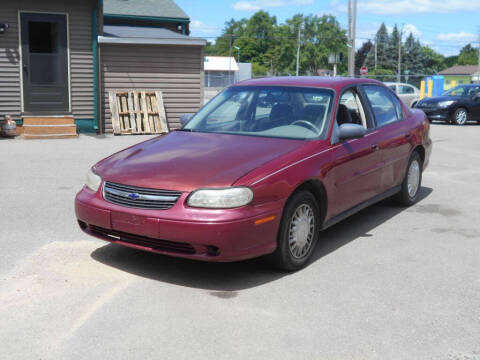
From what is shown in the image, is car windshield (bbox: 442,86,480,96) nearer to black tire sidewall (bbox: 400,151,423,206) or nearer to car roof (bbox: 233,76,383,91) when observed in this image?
black tire sidewall (bbox: 400,151,423,206)

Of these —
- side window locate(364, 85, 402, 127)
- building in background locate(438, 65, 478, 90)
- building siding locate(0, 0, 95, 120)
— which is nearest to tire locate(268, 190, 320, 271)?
side window locate(364, 85, 402, 127)

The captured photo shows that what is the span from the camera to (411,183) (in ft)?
25.2

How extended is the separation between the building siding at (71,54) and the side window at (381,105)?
1122 cm

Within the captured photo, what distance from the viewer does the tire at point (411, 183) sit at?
7480 millimetres

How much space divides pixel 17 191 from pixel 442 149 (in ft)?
31.8

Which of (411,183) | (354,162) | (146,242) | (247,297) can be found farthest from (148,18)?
(247,297)

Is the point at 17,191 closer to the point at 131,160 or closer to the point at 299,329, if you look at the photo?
the point at 131,160

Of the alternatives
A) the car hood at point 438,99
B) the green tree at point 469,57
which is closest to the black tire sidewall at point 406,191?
the car hood at point 438,99

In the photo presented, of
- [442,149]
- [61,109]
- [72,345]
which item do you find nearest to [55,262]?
[72,345]

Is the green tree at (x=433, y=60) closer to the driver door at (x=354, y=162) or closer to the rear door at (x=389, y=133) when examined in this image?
the rear door at (x=389, y=133)

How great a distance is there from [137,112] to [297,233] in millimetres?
12593

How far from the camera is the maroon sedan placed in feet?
→ 14.8

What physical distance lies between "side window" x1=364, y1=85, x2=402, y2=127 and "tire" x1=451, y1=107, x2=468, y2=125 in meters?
16.0

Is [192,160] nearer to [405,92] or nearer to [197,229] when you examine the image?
[197,229]
